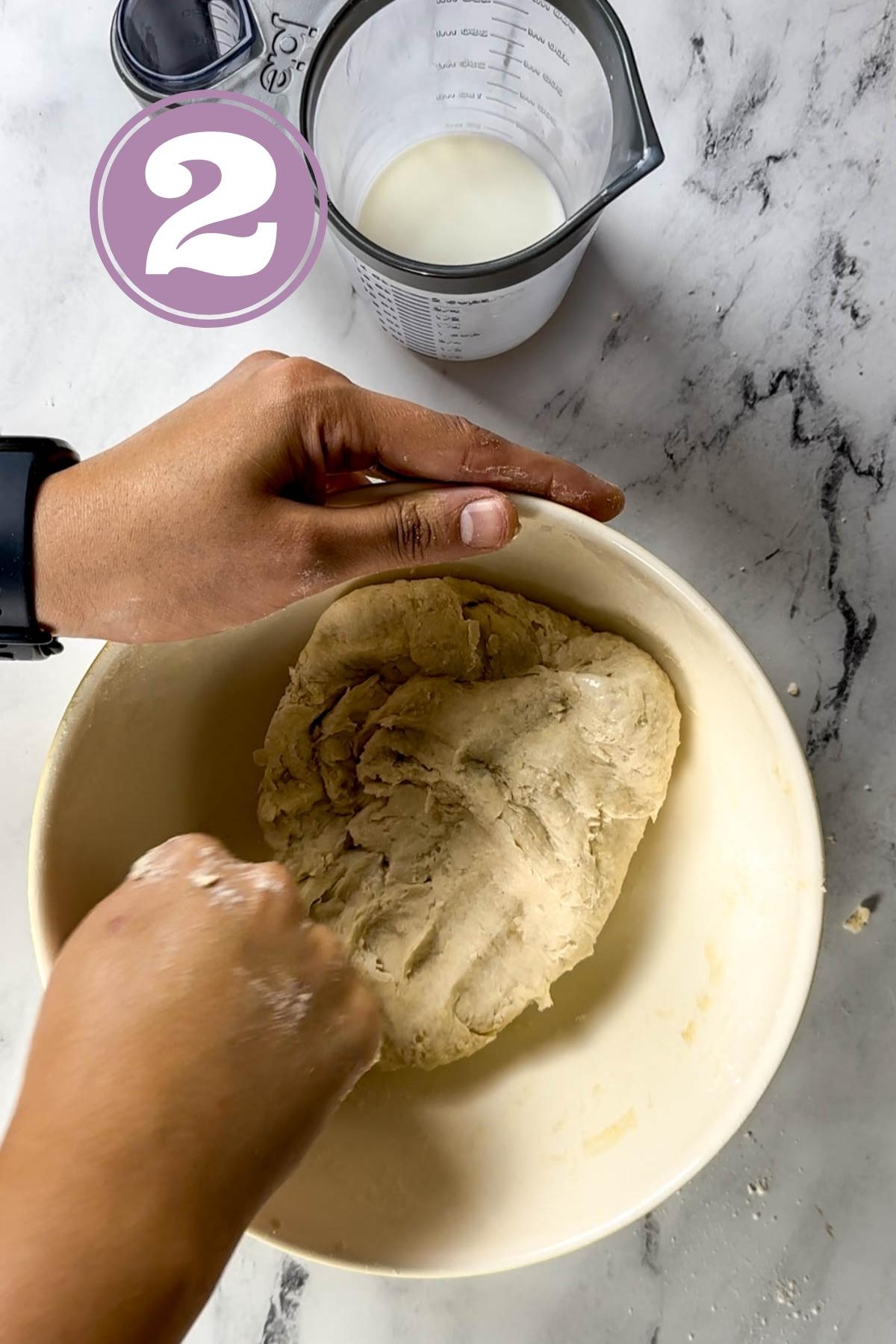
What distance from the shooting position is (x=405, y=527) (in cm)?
70

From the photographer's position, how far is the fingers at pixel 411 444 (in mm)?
712

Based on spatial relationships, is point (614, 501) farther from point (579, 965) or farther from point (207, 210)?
point (207, 210)

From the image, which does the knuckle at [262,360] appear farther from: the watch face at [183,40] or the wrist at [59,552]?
the watch face at [183,40]

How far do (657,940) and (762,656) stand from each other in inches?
12.2

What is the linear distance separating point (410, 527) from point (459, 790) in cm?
30

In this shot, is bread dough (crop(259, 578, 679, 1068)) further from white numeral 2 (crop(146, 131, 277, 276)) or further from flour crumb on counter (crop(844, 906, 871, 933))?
white numeral 2 (crop(146, 131, 277, 276))

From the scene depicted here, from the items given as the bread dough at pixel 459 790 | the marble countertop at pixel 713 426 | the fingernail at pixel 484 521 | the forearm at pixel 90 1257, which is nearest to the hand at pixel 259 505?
the fingernail at pixel 484 521

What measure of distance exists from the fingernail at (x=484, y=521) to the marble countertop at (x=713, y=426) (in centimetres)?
31

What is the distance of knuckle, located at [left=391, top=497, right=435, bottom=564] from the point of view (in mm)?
696

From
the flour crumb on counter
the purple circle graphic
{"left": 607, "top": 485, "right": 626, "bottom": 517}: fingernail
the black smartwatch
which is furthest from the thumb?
the flour crumb on counter

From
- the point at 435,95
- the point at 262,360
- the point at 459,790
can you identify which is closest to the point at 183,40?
the point at 435,95

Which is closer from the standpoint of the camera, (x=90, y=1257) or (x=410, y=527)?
(x=90, y=1257)

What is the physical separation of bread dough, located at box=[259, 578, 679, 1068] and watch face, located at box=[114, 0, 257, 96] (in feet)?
1.93

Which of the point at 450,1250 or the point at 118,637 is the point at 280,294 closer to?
the point at 118,637
